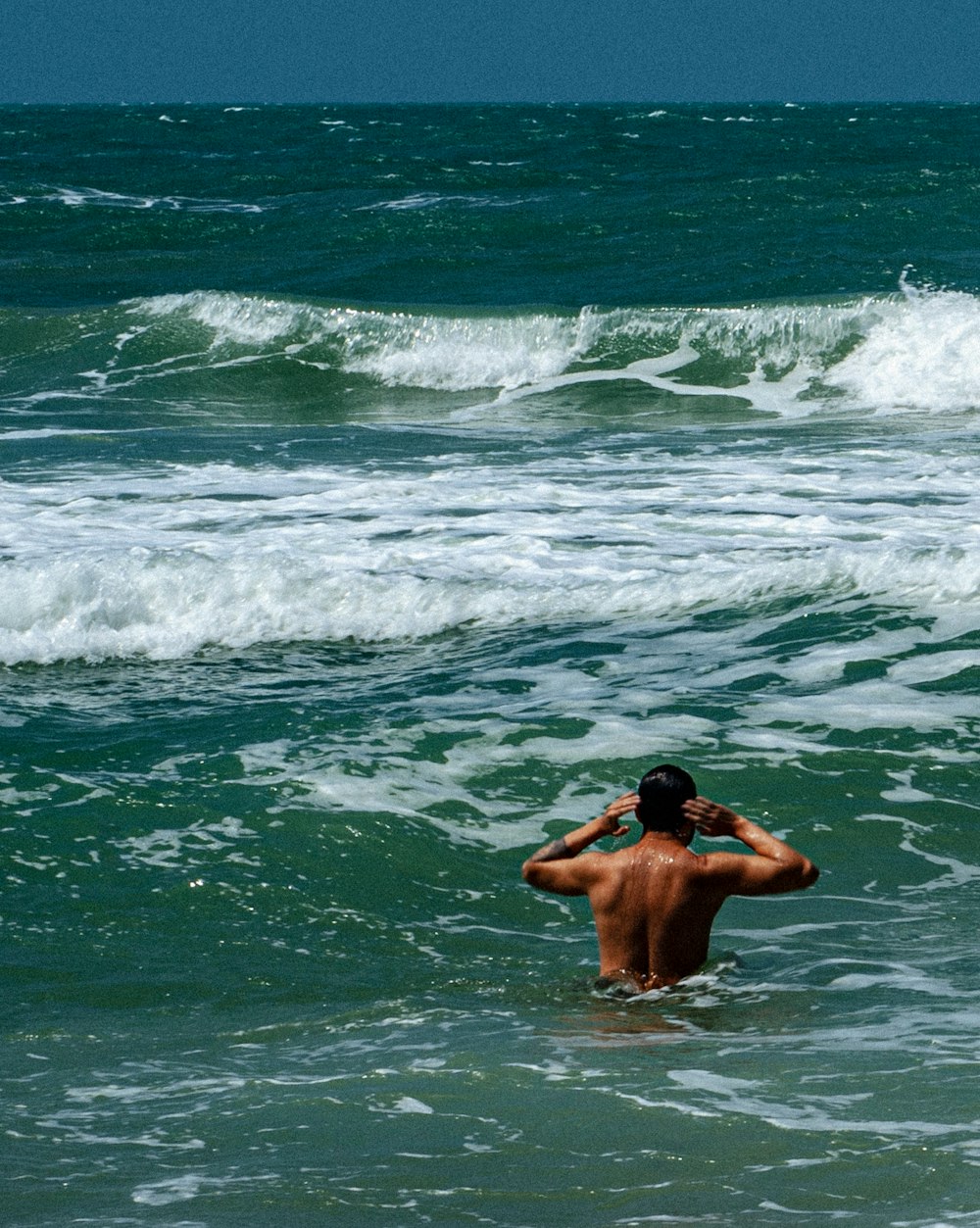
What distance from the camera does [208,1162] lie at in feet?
13.0

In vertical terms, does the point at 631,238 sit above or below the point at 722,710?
above

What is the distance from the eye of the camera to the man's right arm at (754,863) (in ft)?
16.8

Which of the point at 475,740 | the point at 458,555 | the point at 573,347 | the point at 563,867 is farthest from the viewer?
the point at 573,347

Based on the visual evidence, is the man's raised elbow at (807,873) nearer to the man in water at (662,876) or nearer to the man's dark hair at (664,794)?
the man in water at (662,876)

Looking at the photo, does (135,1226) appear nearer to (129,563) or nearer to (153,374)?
(129,563)

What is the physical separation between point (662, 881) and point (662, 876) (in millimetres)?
17

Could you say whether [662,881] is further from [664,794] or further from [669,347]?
[669,347]

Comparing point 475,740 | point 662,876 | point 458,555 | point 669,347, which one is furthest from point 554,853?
point 669,347

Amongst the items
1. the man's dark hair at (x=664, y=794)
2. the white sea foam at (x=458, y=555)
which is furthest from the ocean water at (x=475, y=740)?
the man's dark hair at (x=664, y=794)

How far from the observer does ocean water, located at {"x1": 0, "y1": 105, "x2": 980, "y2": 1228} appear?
405 centimetres

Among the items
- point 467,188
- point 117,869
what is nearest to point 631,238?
point 467,188

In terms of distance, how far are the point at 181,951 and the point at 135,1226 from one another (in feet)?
7.42

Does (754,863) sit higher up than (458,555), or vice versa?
(458,555)

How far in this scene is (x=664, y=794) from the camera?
5137mm
